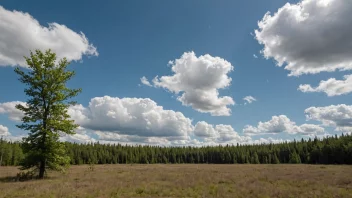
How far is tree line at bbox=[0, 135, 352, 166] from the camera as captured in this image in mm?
85062

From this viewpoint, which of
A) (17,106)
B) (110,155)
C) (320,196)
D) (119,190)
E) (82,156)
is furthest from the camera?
(110,155)

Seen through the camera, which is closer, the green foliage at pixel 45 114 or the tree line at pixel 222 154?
the green foliage at pixel 45 114

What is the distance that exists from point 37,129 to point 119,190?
12.0 meters

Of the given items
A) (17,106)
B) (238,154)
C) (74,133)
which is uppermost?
(17,106)

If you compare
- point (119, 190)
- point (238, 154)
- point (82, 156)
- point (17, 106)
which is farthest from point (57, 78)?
point (238, 154)

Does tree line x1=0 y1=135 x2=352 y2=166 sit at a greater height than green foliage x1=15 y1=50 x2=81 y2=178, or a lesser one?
lesser

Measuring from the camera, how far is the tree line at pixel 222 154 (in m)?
85.1

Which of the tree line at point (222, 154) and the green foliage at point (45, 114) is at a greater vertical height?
the green foliage at point (45, 114)

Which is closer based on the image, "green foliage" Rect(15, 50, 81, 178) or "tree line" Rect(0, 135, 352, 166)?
"green foliage" Rect(15, 50, 81, 178)

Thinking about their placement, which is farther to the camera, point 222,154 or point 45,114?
point 222,154

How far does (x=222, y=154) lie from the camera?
123062mm

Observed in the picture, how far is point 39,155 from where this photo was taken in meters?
23.9

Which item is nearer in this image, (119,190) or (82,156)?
(119,190)

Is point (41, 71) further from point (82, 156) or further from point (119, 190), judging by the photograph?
point (82, 156)
